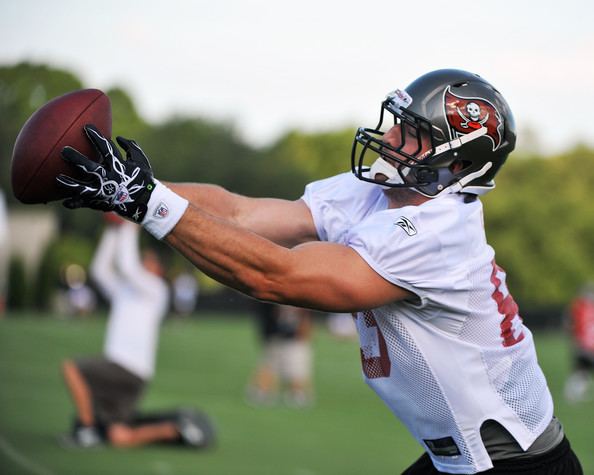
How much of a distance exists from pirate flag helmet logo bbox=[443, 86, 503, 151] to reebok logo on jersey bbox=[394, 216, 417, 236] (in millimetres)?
461

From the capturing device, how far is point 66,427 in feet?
33.3

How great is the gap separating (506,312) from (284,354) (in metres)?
10.2

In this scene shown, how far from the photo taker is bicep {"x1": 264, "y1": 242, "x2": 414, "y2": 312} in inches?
114

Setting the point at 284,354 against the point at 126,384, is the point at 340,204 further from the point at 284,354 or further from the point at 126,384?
the point at 284,354

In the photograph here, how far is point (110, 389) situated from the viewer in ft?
29.5

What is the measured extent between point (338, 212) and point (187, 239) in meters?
0.94

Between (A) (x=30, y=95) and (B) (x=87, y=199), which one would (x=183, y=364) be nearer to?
(A) (x=30, y=95)

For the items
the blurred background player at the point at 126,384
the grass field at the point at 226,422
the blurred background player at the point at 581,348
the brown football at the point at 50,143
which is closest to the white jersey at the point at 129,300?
the blurred background player at the point at 126,384

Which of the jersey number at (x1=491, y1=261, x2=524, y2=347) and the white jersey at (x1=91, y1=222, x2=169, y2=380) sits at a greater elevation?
the jersey number at (x1=491, y1=261, x2=524, y2=347)

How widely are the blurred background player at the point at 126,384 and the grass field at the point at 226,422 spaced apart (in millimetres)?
185

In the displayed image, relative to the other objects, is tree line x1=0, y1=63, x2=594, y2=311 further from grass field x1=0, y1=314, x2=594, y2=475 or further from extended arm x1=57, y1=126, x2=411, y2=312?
extended arm x1=57, y1=126, x2=411, y2=312

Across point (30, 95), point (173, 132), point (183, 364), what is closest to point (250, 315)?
point (173, 132)

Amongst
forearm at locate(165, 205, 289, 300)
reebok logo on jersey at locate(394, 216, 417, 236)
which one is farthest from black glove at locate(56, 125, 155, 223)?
reebok logo on jersey at locate(394, 216, 417, 236)

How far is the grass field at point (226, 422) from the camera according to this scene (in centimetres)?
833
